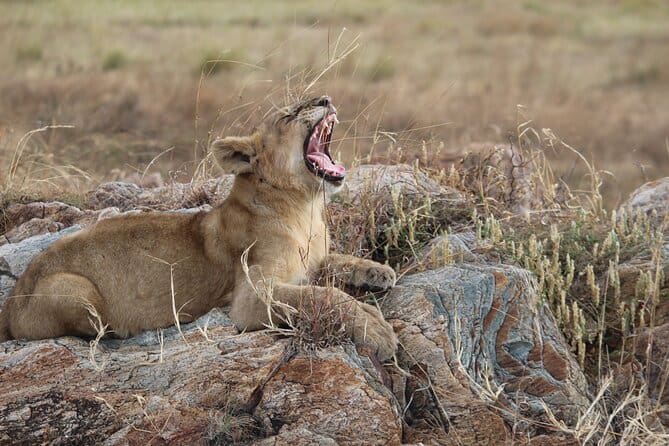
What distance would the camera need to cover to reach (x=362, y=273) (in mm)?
5863

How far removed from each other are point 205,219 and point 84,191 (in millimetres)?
2686

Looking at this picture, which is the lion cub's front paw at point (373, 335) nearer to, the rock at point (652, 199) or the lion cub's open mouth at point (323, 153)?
the lion cub's open mouth at point (323, 153)

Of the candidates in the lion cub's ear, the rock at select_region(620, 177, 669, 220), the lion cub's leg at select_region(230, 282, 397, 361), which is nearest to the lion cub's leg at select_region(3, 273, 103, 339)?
the lion cub's leg at select_region(230, 282, 397, 361)

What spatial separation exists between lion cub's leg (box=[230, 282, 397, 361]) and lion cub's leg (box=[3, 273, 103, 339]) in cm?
78

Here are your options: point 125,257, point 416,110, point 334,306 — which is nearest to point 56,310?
point 125,257

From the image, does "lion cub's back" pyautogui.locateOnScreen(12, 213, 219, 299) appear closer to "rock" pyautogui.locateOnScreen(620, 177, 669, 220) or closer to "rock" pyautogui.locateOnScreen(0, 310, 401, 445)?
"rock" pyautogui.locateOnScreen(0, 310, 401, 445)

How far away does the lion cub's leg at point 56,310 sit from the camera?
5750mm

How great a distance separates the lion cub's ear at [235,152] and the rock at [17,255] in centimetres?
120

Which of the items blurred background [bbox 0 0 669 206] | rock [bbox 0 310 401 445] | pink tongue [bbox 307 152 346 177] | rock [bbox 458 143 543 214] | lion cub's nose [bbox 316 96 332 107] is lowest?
blurred background [bbox 0 0 669 206]

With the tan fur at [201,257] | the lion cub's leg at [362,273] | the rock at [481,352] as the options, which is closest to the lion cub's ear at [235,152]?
the tan fur at [201,257]

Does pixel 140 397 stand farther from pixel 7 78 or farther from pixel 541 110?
pixel 541 110

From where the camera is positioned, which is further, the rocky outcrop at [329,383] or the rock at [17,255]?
the rock at [17,255]

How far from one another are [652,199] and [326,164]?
2.52 metres

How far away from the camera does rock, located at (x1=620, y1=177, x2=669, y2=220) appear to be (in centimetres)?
727
